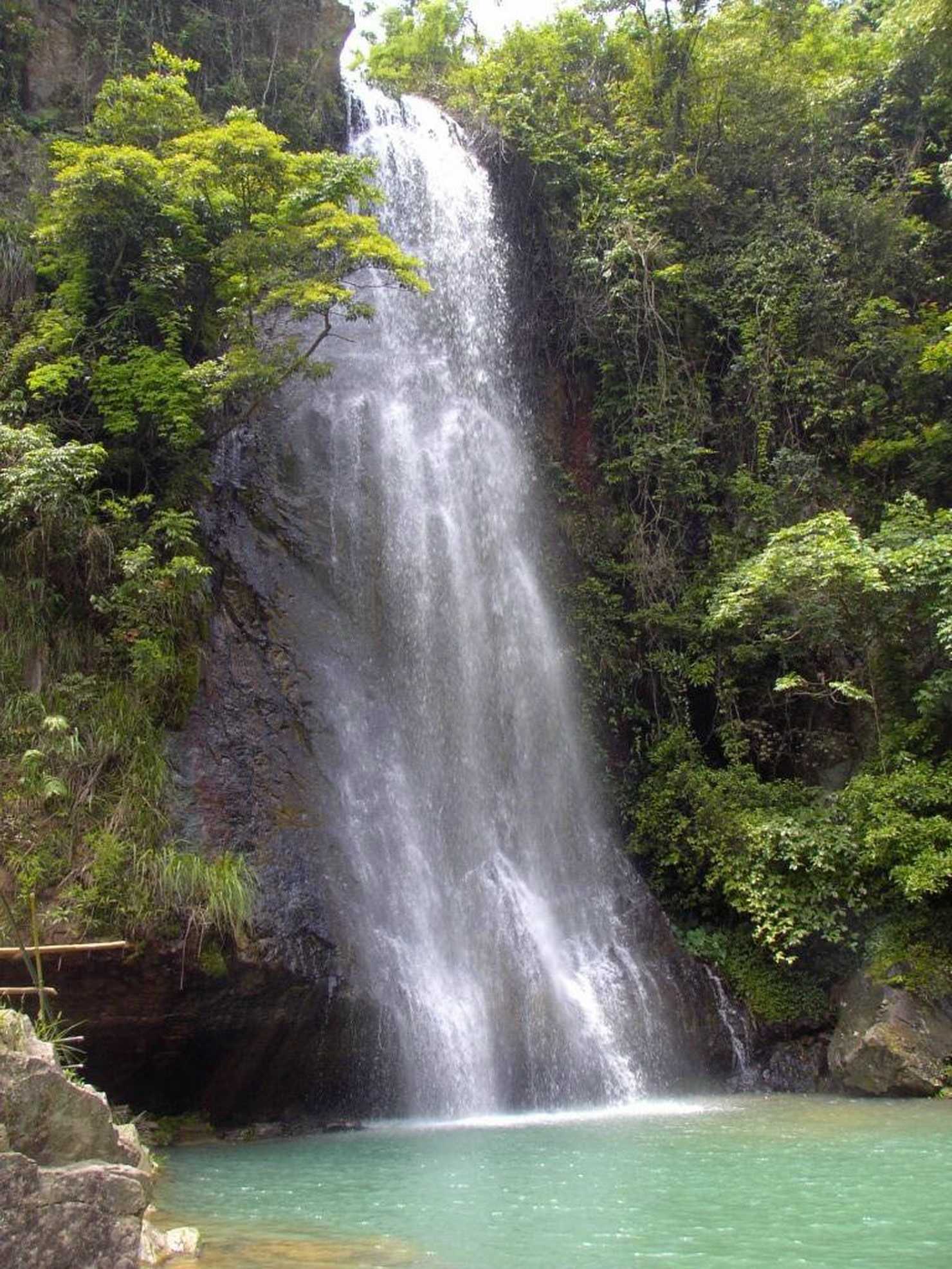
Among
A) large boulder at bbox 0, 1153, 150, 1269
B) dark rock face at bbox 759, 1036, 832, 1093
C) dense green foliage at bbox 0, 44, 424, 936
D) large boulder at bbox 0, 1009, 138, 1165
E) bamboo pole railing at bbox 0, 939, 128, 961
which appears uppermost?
dense green foliage at bbox 0, 44, 424, 936

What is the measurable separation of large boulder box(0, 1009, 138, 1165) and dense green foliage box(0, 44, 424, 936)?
4.05 metres

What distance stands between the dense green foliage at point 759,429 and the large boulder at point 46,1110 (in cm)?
827

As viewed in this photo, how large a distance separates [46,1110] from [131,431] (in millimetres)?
8732

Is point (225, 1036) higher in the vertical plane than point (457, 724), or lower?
lower

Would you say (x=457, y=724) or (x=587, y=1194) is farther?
(x=457, y=724)

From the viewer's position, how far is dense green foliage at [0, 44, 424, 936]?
946 cm

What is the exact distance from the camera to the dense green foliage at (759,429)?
12.2m

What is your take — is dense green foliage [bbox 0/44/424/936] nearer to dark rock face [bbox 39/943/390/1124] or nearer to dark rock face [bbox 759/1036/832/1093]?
dark rock face [bbox 39/943/390/1124]

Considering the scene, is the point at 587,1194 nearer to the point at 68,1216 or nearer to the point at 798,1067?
the point at 68,1216

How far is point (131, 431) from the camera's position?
39.9 feet

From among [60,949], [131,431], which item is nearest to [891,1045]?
[60,949]

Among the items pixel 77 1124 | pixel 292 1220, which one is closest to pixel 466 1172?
pixel 292 1220

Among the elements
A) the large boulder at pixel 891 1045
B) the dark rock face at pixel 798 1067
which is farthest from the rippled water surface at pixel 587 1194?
the dark rock face at pixel 798 1067

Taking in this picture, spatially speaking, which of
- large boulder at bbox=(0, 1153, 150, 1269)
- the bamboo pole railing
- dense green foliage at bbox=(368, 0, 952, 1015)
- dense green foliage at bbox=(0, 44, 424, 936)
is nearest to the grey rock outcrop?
large boulder at bbox=(0, 1153, 150, 1269)
